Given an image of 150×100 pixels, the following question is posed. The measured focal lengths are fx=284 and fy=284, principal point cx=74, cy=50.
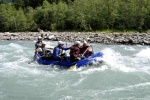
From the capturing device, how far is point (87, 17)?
179 ft

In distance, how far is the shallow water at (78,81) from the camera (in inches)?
512

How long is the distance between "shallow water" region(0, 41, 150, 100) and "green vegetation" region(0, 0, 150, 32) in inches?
1234

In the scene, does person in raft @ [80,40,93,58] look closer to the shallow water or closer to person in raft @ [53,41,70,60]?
person in raft @ [53,41,70,60]

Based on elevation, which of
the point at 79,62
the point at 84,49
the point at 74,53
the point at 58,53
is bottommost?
the point at 79,62

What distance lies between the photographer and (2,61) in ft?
69.8

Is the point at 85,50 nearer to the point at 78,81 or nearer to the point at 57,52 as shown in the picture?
the point at 57,52

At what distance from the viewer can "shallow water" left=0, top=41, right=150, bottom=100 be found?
13.0m

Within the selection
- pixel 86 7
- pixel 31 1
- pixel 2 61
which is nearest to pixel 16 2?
pixel 31 1

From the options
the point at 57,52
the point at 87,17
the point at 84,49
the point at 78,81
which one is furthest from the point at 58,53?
the point at 87,17

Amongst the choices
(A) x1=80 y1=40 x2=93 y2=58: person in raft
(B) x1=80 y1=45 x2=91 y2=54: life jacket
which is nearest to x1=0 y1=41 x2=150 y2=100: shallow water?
(A) x1=80 y1=40 x2=93 y2=58: person in raft

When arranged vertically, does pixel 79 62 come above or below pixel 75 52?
below

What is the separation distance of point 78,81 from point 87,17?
40327 millimetres

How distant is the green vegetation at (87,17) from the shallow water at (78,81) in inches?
1234

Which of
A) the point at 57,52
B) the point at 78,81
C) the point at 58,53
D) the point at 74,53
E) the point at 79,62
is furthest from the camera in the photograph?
the point at 58,53
